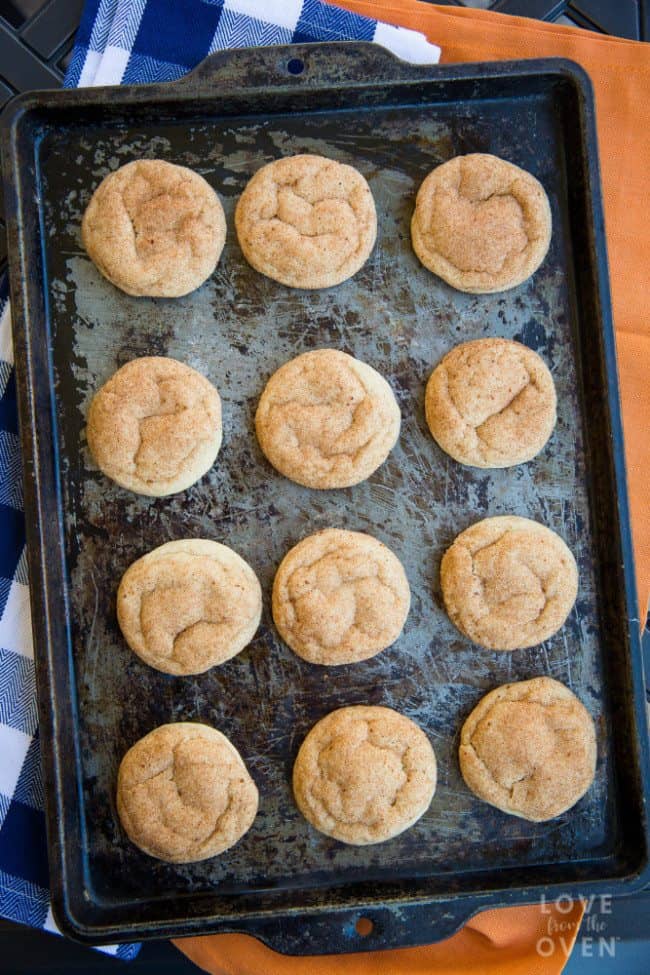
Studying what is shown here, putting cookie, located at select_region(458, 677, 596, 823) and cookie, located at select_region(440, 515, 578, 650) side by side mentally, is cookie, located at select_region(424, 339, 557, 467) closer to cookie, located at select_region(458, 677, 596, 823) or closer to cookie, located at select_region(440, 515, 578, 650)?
cookie, located at select_region(440, 515, 578, 650)

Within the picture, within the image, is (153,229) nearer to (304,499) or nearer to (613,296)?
(304,499)

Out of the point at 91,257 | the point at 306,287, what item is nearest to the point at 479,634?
the point at 306,287

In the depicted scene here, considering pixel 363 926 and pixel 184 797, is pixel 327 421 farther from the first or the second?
pixel 363 926

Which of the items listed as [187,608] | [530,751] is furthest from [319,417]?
[530,751]

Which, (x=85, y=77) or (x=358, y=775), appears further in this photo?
(x=85, y=77)

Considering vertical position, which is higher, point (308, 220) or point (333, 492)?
point (308, 220)

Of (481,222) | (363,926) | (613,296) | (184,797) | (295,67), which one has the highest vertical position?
(295,67)

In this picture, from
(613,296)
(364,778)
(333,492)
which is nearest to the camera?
(364,778)

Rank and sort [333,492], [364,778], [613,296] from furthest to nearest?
1. [613,296]
2. [333,492]
3. [364,778]
